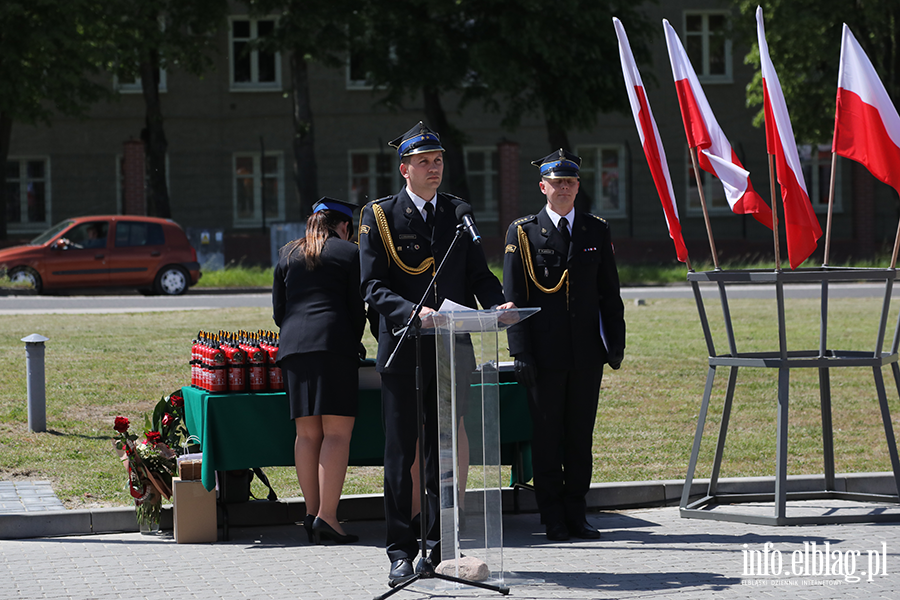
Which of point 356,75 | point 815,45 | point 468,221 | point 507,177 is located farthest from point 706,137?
point 356,75

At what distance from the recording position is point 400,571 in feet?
18.1

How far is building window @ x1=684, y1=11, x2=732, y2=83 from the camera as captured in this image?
134 feet

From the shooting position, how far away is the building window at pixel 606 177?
40969mm

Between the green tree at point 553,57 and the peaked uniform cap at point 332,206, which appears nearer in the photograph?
the peaked uniform cap at point 332,206

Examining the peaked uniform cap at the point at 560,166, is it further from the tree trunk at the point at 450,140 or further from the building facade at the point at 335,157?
the building facade at the point at 335,157

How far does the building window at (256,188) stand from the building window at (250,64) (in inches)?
94.9

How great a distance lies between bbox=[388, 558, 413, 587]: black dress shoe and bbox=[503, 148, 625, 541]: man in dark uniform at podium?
124 centimetres

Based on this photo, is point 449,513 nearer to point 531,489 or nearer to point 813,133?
point 531,489

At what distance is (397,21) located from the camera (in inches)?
1233

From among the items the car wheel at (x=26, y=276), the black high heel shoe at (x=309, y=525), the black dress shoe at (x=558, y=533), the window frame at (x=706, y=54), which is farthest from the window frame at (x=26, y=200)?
the black dress shoe at (x=558, y=533)

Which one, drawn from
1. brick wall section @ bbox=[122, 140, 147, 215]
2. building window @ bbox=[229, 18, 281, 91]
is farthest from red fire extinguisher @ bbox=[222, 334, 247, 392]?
building window @ bbox=[229, 18, 281, 91]

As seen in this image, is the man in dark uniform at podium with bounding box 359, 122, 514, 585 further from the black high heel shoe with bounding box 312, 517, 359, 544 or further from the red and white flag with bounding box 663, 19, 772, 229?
the red and white flag with bounding box 663, 19, 772, 229

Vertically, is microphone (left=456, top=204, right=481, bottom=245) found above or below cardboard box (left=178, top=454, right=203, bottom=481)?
above

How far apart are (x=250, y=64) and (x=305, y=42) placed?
30.5 ft
